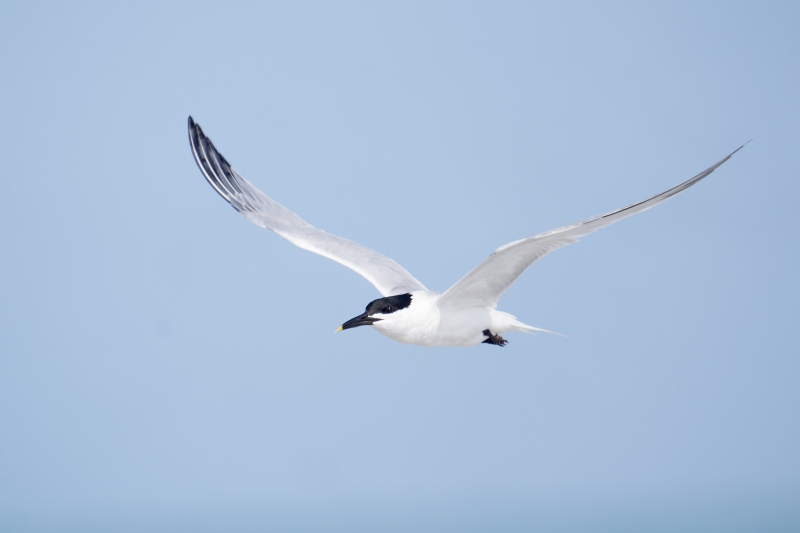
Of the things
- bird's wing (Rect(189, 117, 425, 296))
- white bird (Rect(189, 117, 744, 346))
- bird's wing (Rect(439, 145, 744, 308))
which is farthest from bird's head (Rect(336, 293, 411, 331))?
bird's wing (Rect(189, 117, 425, 296))

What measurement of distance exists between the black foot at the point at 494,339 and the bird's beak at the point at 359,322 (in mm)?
806

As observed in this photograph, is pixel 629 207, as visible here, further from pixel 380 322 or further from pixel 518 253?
pixel 380 322

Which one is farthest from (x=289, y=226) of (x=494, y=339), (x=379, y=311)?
(x=494, y=339)

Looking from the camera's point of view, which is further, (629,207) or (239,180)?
(239,180)

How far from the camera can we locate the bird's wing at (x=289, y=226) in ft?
23.7

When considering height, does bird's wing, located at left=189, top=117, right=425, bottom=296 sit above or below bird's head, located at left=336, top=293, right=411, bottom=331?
above

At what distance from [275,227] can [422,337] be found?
5.78 ft

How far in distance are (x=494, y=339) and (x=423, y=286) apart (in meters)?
0.83

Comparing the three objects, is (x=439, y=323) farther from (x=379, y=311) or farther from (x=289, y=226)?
(x=289, y=226)

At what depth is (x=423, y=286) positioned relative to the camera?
23.8 ft

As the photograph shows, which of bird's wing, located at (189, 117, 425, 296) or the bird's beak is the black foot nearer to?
bird's wing, located at (189, 117, 425, 296)

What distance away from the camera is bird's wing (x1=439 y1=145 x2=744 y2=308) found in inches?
213

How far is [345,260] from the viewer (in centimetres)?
729

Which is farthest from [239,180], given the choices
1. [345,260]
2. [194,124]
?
[345,260]
